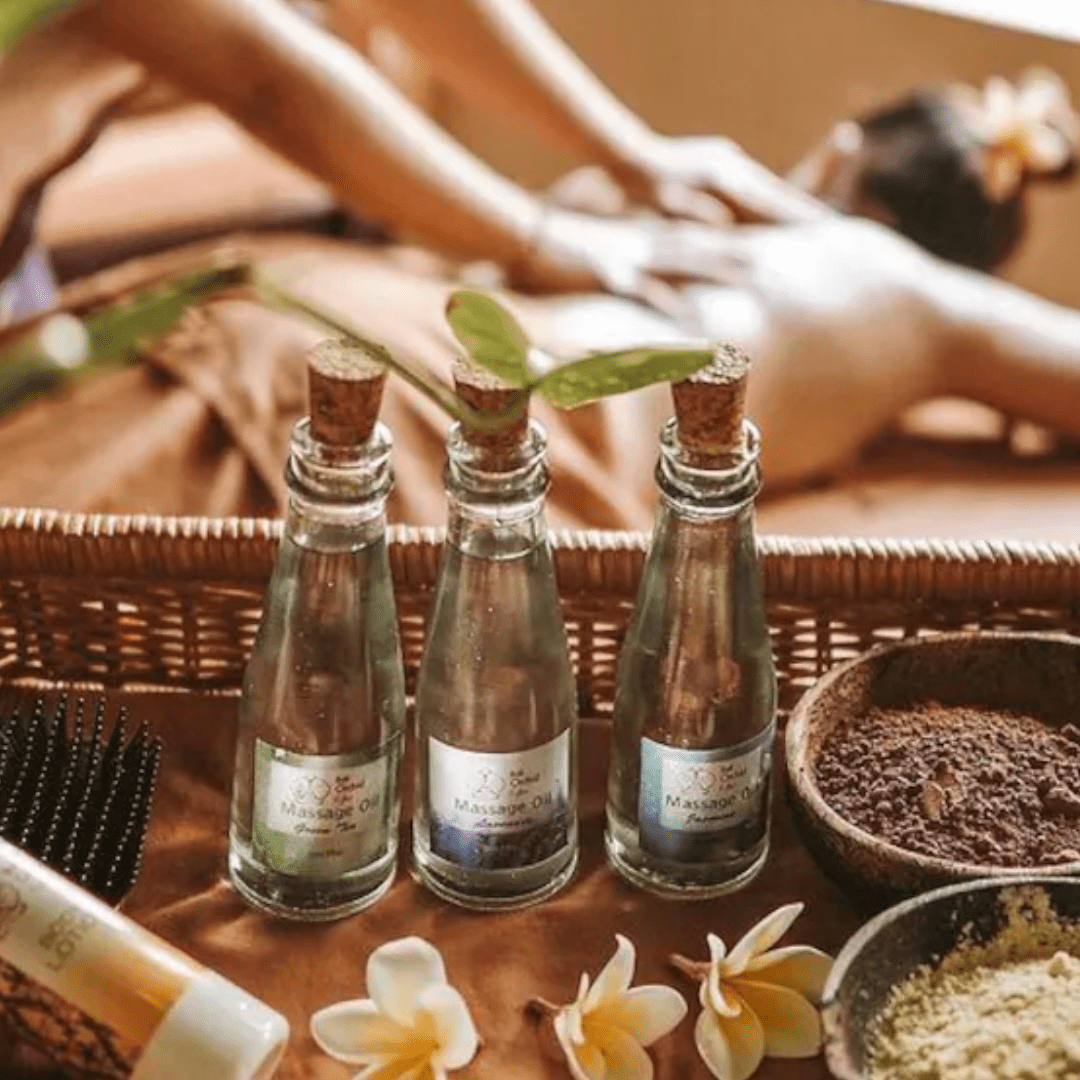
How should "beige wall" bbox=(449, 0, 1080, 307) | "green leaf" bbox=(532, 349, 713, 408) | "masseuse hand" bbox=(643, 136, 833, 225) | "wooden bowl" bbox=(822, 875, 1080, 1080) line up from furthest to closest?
"beige wall" bbox=(449, 0, 1080, 307) < "masseuse hand" bbox=(643, 136, 833, 225) < "wooden bowl" bbox=(822, 875, 1080, 1080) < "green leaf" bbox=(532, 349, 713, 408)

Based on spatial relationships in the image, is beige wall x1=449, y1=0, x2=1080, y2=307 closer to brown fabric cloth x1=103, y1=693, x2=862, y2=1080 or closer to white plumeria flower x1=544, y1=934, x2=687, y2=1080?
brown fabric cloth x1=103, y1=693, x2=862, y2=1080

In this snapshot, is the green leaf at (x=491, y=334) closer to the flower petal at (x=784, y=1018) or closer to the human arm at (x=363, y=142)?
the flower petal at (x=784, y=1018)

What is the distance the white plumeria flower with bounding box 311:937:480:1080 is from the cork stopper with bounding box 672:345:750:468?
0.76 ft

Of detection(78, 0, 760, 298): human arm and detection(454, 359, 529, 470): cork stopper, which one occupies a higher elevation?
detection(454, 359, 529, 470): cork stopper

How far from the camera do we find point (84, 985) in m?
0.68

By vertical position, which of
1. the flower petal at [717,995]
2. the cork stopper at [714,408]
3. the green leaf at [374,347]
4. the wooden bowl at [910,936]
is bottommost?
the flower petal at [717,995]

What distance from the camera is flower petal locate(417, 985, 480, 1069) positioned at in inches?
30.0

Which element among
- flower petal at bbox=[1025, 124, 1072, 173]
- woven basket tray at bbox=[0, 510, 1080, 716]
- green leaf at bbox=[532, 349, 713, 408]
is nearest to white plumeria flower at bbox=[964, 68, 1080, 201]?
flower petal at bbox=[1025, 124, 1072, 173]

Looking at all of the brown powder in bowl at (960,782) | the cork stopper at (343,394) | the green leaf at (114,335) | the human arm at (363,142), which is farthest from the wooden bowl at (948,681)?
the human arm at (363,142)

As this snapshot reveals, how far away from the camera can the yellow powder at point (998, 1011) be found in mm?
688

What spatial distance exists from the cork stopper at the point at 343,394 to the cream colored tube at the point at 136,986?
19 cm

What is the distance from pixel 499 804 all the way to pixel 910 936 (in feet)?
0.58

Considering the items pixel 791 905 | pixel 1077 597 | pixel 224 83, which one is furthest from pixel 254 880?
pixel 224 83

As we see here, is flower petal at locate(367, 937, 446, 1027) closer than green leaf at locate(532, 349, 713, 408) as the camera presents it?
No
